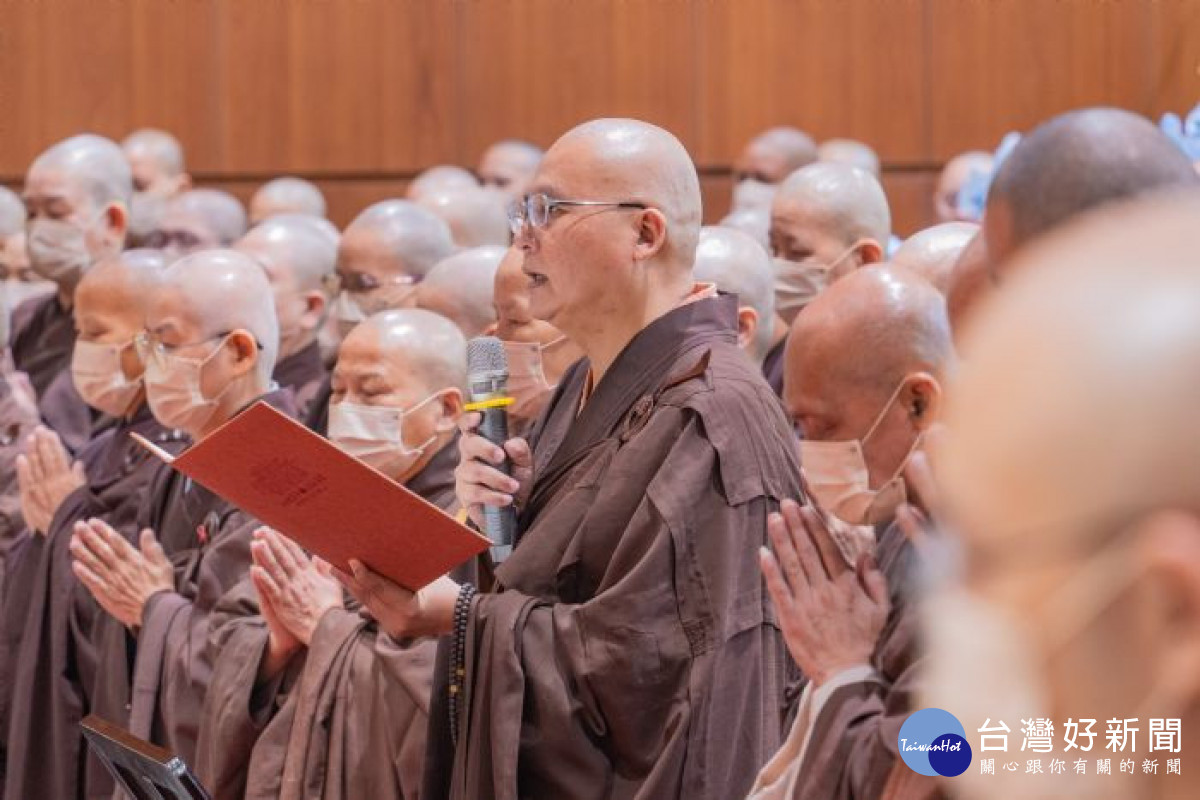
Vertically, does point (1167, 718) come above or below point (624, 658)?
above

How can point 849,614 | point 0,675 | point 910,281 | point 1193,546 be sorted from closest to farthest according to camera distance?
point 1193,546 < point 849,614 < point 910,281 < point 0,675

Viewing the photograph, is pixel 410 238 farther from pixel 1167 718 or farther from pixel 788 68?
pixel 1167 718

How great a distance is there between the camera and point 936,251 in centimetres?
382

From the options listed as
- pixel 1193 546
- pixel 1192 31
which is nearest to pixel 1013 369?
pixel 1193 546

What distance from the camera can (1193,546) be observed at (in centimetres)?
88

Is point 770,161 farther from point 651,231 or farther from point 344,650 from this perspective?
point 651,231

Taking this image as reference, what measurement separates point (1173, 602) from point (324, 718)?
3.13 meters

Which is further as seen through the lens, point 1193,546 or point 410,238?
point 410,238

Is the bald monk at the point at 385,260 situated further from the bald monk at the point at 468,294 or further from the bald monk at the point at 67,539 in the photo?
the bald monk at the point at 468,294

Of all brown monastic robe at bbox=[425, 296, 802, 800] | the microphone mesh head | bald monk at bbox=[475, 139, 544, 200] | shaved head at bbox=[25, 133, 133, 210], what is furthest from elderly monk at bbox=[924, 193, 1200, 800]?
bald monk at bbox=[475, 139, 544, 200]

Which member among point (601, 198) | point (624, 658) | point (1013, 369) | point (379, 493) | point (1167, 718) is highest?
point (1013, 369)

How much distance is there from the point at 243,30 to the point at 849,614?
774 centimetres

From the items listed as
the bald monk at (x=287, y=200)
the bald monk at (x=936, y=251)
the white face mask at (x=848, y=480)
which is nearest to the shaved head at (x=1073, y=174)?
the white face mask at (x=848, y=480)

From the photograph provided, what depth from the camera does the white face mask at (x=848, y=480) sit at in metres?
2.62
